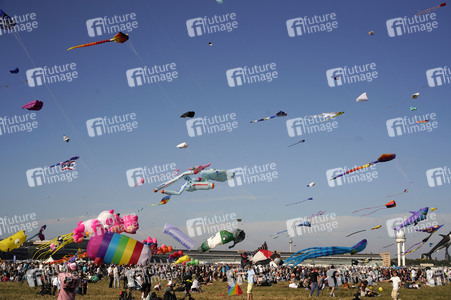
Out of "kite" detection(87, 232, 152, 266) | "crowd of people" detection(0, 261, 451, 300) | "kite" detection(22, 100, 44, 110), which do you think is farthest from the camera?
"kite" detection(87, 232, 152, 266)

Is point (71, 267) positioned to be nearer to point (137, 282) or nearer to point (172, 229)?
point (137, 282)

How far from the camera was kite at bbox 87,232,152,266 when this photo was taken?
83.3 feet

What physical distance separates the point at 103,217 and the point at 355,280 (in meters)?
20.1

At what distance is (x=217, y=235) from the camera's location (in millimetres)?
37750

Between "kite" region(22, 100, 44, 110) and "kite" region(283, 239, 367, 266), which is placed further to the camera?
"kite" region(283, 239, 367, 266)

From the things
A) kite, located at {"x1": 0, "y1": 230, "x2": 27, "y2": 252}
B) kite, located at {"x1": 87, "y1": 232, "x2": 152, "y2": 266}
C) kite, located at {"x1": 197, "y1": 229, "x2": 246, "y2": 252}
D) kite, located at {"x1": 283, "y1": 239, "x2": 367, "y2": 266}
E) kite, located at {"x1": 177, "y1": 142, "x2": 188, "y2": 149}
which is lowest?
kite, located at {"x1": 283, "y1": 239, "x2": 367, "y2": 266}

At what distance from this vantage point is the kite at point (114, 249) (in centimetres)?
2539

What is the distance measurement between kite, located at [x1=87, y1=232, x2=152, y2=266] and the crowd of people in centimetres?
67

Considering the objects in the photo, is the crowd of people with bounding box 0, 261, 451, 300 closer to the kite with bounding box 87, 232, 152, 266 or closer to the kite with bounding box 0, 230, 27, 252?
the kite with bounding box 87, 232, 152, 266

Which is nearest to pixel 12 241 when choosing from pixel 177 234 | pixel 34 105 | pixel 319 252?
pixel 34 105

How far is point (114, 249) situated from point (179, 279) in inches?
192

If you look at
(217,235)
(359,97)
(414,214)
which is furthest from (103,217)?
(414,214)

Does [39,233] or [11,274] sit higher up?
[39,233]

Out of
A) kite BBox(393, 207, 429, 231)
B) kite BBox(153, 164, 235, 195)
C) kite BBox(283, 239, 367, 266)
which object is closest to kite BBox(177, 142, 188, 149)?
kite BBox(153, 164, 235, 195)
